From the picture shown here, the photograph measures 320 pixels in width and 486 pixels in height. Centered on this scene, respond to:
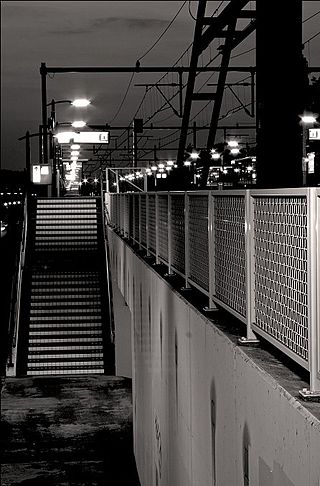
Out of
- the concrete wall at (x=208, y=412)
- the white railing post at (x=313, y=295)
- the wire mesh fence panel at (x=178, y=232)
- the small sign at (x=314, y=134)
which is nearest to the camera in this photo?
the white railing post at (x=313, y=295)

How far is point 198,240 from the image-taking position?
27.9 ft

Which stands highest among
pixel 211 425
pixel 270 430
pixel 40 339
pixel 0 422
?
pixel 270 430

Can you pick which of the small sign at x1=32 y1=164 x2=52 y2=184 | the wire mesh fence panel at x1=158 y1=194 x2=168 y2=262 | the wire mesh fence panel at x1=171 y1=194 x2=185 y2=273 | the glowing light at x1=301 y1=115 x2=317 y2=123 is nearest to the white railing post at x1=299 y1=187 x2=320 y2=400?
the wire mesh fence panel at x1=171 y1=194 x2=185 y2=273

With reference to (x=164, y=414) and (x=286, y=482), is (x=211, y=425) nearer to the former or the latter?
(x=286, y=482)

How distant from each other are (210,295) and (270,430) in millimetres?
2807

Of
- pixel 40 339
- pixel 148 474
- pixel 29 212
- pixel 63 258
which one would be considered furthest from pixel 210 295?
pixel 29 212

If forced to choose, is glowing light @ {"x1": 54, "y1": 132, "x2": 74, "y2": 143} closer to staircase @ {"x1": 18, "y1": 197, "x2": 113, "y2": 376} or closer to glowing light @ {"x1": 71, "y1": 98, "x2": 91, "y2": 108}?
glowing light @ {"x1": 71, "y1": 98, "x2": 91, "y2": 108}

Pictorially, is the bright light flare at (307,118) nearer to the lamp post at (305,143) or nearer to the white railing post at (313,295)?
the lamp post at (305,143)

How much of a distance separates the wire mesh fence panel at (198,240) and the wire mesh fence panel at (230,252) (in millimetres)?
524

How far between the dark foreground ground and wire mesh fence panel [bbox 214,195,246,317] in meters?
11.4

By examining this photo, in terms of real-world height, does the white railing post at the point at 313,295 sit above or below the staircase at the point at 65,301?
above

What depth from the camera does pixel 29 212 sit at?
109 ft

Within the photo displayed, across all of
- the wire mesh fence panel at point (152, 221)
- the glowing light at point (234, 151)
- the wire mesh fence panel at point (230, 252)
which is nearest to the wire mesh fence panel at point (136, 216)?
the wire mesh fence panel at point (152, 221)

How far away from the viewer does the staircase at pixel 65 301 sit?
77.5ft
